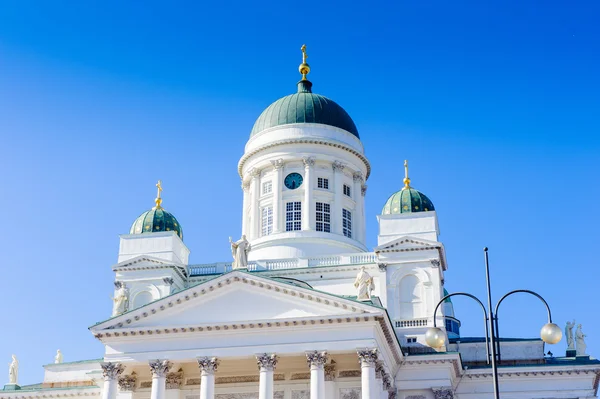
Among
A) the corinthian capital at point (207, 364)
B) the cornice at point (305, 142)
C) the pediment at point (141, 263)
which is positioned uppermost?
the cornice at point (305, 142)

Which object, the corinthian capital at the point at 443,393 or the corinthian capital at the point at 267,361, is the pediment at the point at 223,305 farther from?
the corinthian capital at the point at 443,393

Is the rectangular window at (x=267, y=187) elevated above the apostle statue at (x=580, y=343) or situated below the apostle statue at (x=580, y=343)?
above

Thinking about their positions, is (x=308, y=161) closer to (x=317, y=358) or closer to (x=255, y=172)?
Answer: (x=255, y=172)

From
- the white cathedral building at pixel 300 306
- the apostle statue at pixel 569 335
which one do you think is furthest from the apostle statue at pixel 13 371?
the apostle statue at pixel 569 335

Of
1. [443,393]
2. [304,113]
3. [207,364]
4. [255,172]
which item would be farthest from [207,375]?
[304,113]

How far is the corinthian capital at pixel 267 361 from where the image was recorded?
136 ft

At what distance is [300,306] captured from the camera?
4225 cm

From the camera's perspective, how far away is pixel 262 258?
56.0 m

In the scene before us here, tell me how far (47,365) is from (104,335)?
38.5ft

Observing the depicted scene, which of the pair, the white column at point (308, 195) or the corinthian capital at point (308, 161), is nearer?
the white column at point (308, 195)

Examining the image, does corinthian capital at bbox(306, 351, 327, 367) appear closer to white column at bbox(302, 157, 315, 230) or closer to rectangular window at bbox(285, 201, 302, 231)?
white column at bbox(302, 157, 315, 230)

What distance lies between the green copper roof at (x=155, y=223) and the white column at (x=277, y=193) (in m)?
5.75

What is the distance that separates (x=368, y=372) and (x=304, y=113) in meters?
23.5

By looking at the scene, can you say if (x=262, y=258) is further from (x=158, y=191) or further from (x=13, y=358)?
(x=13, y=358)
